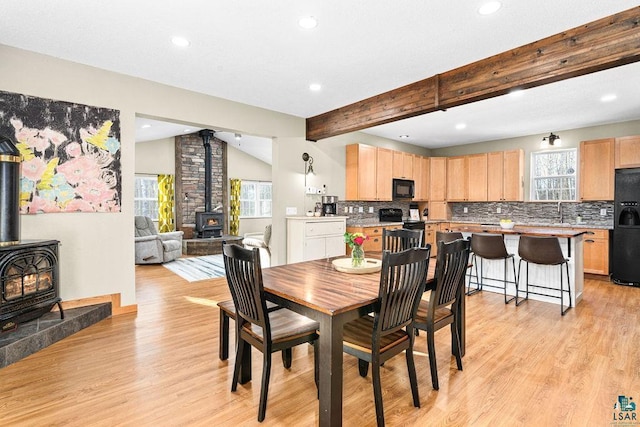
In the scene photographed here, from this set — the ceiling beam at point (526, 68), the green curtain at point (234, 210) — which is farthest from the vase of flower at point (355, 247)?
the green curtain at point (234, 210)

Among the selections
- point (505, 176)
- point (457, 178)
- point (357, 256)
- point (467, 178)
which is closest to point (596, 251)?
point (505, 176)

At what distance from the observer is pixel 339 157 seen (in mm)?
5992

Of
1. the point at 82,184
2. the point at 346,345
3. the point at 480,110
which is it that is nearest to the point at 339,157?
the point at 480,110

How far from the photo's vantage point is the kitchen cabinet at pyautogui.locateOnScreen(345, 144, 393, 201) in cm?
596

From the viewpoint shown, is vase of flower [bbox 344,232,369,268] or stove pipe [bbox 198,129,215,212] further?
stove pipe [bbox 198,129,215,212]

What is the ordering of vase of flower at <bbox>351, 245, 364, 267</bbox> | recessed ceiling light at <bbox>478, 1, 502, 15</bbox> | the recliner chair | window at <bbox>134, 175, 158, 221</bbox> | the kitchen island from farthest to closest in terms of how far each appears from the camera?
window at <bbox>134, 175, 158, 221</bbox>
the recliner chair
the kitchen island
vase of flower at <bbox>351, 245, 364, 267</bbox>
recessed ceiling light at <bbox>478, 1, 502, 15</bbox>

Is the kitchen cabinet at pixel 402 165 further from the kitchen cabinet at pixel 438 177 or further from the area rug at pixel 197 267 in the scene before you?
the area rug at pixel 197 267

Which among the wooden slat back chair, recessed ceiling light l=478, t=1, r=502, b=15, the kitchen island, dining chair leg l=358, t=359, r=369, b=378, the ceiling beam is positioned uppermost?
recessed ceiling light l=478, t=1, r=502, b=15

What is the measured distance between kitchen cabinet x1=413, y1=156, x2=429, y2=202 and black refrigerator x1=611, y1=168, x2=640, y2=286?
128 inches

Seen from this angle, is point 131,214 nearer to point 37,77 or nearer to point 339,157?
point 37,77

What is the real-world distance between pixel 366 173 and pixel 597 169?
3.80 meters

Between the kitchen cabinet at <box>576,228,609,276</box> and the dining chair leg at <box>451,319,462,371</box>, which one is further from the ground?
the kitchen cabinet at <box>576,228,609,276</box>

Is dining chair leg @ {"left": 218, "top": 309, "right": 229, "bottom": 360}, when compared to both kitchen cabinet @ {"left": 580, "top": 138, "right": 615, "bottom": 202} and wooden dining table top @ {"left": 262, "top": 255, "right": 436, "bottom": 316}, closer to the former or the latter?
wooden dining table top @ {"left": 262, "top": 255, "right": 436, "bottom": 316}

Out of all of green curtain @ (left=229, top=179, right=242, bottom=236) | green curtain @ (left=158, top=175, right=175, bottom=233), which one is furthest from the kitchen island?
green curtain @ (left=158, top=175, right=175, bottom=233)
